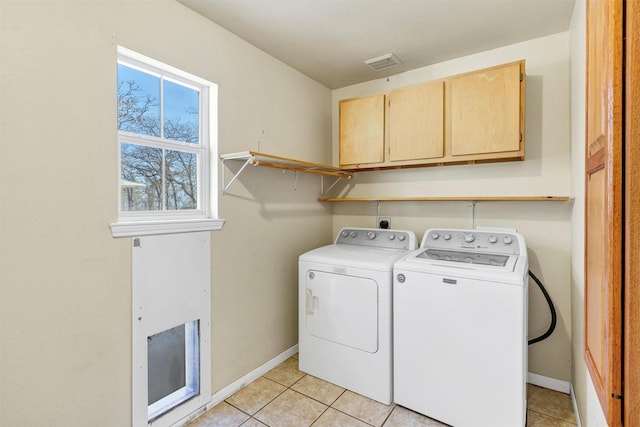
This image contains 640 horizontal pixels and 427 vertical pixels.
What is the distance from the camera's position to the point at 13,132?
127cm

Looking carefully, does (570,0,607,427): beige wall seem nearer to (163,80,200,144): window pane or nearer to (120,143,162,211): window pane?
(163,80,200,144): window pane

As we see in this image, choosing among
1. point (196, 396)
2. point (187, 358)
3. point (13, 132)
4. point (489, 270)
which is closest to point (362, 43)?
point (489, 270)

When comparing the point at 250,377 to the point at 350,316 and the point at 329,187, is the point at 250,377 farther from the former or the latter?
the point at 329,187

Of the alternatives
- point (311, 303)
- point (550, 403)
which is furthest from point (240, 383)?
point (550, 403)

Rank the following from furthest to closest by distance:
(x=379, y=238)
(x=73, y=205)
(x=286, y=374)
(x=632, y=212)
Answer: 1. (x=379, y=238)
2. (x=286, y=374)
3. (x=73, y=205)
4. (x=632, y=212)

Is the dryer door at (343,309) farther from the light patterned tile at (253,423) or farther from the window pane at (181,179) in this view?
the window pane at (181,179)

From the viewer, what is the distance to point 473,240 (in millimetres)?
2312

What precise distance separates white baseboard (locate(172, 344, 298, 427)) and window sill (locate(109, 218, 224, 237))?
1.09m

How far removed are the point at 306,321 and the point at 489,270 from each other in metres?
1.32

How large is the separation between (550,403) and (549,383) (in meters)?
0.20

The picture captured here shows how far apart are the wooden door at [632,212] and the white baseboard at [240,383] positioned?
204cm

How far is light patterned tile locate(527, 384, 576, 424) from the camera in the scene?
6.46ft

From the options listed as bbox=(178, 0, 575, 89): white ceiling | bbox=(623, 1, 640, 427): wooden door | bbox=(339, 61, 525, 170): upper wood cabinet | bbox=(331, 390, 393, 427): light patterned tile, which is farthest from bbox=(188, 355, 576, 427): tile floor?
bbox=(178, 0, 575, 89): white ceiling

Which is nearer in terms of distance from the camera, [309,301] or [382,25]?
[382,25]
